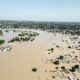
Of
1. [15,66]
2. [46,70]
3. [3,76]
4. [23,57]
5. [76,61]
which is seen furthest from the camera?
[23,57]

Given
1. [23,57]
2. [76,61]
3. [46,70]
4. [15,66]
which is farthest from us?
[23,57]

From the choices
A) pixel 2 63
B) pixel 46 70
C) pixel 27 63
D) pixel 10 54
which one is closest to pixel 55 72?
pixel 46 70

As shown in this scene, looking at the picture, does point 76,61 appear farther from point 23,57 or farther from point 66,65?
point 23,57

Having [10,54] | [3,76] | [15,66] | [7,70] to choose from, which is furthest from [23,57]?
[3,76]

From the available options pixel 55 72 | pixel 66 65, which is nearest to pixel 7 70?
pixel 55 72

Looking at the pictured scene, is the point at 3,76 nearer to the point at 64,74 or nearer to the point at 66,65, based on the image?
→ the point at 64,74

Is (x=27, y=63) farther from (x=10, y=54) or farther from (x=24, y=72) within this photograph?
(x=10, y=54)

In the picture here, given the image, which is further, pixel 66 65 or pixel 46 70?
pixel 66 65

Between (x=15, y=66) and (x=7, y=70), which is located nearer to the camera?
(x=7, y=70)

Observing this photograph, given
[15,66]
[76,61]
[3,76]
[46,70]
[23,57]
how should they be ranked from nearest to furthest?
[3,76], [46,70], [15,66], [76,61], [23,57]
